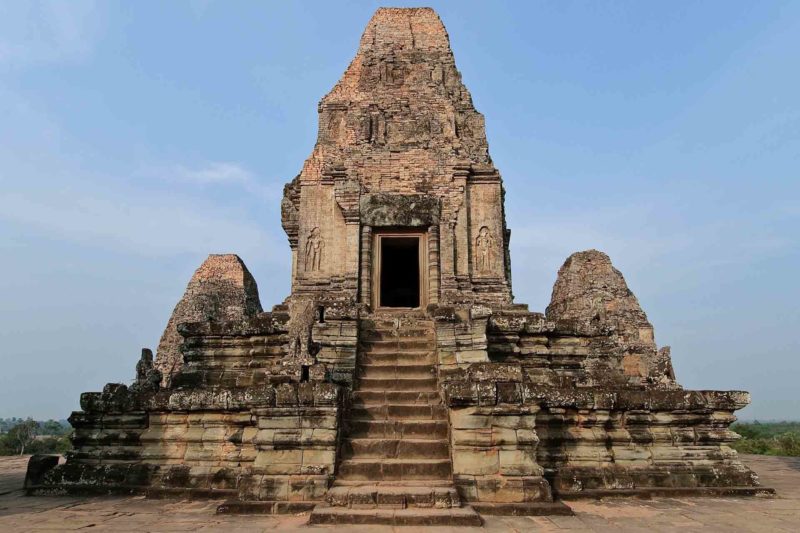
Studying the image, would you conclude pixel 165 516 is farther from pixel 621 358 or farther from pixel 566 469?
pixel 621 358

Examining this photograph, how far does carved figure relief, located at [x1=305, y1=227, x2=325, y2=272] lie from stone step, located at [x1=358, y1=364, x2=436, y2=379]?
4.50m

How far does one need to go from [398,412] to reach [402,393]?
48cm

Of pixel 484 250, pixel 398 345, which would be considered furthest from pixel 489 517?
pixel 484 250

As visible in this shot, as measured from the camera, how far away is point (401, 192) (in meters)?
13.5

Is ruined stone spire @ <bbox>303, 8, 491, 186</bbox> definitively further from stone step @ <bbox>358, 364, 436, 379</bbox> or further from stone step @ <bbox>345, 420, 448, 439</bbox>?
stone step @ <bbox>345, 420, 448, 439</bbox>

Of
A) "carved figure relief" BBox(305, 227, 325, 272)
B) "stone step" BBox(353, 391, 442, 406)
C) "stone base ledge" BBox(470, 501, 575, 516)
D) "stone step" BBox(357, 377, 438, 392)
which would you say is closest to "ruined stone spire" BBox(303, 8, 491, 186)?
"carved figure relief" BBox(305, 227, 325, 272)

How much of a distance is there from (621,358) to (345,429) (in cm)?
601

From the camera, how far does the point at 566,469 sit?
→ 7762 mm

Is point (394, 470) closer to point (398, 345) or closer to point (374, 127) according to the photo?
point (398, 345)

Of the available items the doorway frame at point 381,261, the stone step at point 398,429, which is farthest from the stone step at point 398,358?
the doorway frame at point 381,261

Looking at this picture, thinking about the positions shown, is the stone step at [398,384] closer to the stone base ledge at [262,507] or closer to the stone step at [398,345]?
the stone step at [398,345]

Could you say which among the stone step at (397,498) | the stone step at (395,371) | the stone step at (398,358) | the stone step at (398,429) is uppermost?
the stone step at (398,358)

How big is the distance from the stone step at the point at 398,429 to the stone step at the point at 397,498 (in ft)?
4.48

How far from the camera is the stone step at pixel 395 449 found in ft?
23.9
